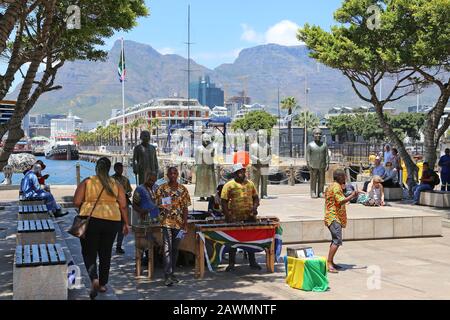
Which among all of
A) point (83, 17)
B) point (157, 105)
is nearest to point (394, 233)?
point (83, 17)

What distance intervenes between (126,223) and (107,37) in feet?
33.8

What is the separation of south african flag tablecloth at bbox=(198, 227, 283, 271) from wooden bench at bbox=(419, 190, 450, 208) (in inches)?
336

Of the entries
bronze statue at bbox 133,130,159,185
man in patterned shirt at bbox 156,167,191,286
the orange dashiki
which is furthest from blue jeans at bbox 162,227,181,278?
bronze statue at bbox 133,130,159,185

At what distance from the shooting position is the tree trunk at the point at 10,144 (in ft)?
33.0

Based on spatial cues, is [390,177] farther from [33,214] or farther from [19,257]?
[19,257]

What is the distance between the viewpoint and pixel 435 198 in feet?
53.1

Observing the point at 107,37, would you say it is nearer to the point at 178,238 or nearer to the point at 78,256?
the point at 78,256

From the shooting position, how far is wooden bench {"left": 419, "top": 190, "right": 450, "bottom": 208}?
15930 millimetres

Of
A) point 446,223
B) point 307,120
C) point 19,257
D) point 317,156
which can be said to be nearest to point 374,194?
point 446,223

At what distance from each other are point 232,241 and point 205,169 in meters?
6.74

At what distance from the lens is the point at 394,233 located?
12.6 meters

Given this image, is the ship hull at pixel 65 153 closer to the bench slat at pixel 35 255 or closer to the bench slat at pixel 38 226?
the bench slat at pixel 38 226

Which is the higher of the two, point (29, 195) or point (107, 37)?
point (107, 37)

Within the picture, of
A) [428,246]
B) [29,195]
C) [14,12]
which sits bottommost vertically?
[428,246]
